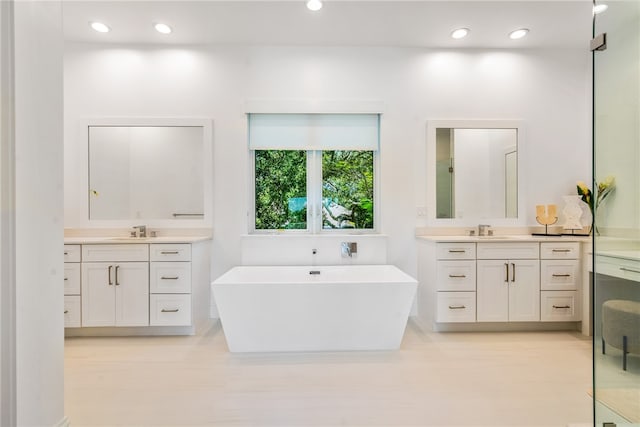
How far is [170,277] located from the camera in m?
2.89

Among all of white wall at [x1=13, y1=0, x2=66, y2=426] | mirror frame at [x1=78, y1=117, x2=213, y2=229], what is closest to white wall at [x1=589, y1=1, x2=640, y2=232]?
white wall at [x1=13, y1=0, x2=66, y2=426]

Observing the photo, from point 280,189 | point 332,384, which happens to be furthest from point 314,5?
point 332,384

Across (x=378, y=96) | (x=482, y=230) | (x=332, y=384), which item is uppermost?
(x=378, y=96)

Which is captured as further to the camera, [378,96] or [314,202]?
[314,202]

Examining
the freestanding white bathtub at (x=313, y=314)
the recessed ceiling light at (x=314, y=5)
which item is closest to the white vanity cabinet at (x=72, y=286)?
the freestanding white bathtub at (x=313, y=314)

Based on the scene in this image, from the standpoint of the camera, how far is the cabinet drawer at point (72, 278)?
283 cm

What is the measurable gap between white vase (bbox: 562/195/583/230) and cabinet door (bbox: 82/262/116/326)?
434cm

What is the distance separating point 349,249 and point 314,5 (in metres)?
2.22

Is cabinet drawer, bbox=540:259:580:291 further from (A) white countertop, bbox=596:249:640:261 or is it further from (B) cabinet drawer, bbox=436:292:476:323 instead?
(A) white countertop, bbox=596:249:640:261

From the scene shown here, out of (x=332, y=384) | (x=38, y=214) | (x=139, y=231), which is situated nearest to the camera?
(x=38, y=214)

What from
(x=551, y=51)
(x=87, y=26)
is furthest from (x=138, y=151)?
(x=551, y=51)

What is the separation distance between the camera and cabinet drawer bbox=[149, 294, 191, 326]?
9.48 feet

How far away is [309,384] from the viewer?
6.91ft

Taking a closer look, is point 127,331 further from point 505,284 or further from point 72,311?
point 505,284
